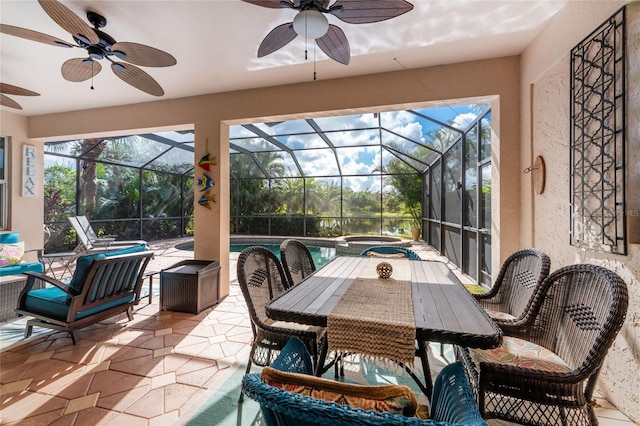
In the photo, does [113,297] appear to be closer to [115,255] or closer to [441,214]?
[115,255]

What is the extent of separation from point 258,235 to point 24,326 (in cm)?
793

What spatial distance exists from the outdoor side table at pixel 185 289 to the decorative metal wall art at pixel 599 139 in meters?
3.92

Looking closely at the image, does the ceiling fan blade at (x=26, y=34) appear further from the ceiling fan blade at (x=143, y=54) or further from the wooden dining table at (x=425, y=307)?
the wooden dining table at (x=425, y=307)

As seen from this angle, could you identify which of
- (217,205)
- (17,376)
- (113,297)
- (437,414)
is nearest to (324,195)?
(217,205)

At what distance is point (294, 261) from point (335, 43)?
197cm

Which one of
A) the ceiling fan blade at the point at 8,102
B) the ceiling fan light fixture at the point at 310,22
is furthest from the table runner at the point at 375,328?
the ceiling fan blade at the point at 8,102

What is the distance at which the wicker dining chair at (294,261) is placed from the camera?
7.82 feet

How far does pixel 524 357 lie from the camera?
1.56 metres

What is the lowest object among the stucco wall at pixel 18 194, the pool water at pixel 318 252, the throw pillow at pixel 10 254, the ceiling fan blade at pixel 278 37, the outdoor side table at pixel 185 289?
the pool water at pixel 318 252

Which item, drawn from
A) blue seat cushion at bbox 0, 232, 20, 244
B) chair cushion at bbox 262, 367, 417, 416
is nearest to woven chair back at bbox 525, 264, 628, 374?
chair cushion at bbox 262, 367, 417, 416

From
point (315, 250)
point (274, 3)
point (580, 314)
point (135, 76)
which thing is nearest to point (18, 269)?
point (135, 76)

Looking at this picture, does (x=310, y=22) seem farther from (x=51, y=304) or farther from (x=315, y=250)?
(x=315, y=250)

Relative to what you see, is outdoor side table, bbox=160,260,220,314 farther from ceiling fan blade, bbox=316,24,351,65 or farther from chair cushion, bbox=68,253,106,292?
ceiling fan blade, bbox=316,24,351,65

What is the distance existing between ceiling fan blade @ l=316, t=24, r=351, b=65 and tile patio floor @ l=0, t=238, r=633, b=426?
9.44 ft
